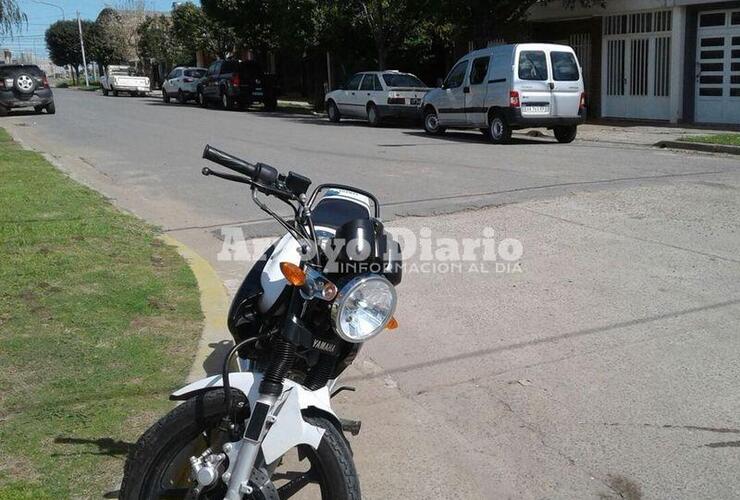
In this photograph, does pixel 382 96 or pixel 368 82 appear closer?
pixel 382 96

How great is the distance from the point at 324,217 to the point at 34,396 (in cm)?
217

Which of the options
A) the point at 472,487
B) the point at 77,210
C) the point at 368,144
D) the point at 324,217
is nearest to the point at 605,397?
the point at 472,487

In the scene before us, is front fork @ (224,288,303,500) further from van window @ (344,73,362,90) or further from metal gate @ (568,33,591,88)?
metal gate @ (568,33,591,88)

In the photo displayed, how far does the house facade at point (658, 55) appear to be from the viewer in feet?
68.4

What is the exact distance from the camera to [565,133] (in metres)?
18.3

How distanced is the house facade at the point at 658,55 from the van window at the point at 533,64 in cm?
563

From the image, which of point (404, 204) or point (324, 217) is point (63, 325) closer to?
point (324, 217)

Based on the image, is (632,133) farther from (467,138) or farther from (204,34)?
(204,34)

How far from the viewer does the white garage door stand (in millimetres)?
20594

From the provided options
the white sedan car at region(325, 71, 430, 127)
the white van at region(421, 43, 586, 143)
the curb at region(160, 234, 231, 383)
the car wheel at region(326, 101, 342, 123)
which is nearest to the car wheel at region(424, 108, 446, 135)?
the white van at region(421, 43, 586, 143)

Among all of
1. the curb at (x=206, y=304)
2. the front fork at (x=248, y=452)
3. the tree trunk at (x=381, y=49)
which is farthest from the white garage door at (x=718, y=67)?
the front fork at (x=248, y=452)

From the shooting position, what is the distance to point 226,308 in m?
Result: 6.22

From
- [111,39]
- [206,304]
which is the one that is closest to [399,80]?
[206,304]

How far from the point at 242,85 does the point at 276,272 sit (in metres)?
29.8
